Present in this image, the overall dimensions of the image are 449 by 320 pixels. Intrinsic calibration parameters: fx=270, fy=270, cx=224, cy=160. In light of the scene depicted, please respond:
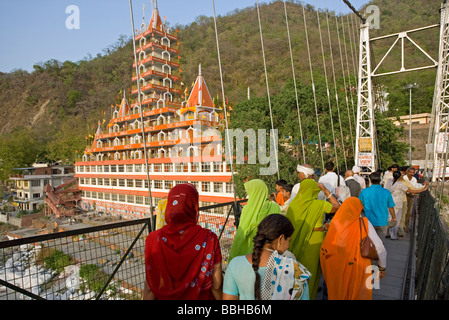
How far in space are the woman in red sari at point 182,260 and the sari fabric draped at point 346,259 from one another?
50.9 inches

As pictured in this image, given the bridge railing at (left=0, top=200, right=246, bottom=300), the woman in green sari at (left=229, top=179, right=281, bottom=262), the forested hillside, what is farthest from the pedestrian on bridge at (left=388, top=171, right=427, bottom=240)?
the forested hillside

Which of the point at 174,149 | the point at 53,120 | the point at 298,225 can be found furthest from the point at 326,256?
the point at 53,120

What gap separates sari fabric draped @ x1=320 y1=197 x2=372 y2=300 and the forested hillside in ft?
39.0

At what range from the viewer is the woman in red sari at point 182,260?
63.5 inches

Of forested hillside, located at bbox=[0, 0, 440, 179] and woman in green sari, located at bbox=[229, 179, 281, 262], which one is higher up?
forested hillside, located at bbox=[0, 0, 440, 179]

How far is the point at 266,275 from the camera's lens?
1522mm

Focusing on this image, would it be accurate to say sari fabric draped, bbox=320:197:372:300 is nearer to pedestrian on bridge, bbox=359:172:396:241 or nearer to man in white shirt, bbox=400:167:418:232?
pedestrian on bridge, bbox=359:172:396:241

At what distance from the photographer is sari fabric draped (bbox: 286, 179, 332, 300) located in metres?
2.71

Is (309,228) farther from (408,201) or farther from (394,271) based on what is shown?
(408,201)

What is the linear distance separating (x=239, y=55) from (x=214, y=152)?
4744 centimetres

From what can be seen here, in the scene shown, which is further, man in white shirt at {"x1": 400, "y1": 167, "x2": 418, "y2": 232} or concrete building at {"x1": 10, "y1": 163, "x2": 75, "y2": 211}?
concrete building at {"x1": 10, "y1": 163, "x2": 75, "y2": 211}

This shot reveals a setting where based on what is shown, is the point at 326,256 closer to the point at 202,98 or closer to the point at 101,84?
the point at 202,98

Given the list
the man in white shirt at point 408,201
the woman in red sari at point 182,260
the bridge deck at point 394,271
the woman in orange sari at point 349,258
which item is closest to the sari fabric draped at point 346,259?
the woman in orange sari at point 349,258

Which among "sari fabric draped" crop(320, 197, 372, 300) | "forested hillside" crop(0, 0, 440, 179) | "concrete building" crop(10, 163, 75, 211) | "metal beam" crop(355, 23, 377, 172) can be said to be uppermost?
"forested hillside" crop(0, 0, 440, 179)
